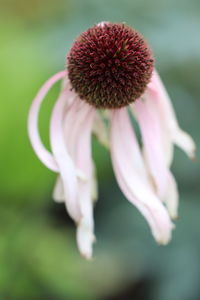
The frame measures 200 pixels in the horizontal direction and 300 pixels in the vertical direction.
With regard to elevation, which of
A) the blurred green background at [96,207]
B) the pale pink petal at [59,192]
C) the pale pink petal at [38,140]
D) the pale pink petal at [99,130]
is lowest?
the blurred green background at [96,207]

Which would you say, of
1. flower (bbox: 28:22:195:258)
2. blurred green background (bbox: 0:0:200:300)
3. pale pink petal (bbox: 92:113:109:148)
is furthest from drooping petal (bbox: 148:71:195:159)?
blurred green background (bbox: 0:0:200:300)

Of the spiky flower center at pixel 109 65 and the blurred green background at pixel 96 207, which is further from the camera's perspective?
the blurred green background at pixel 96 207

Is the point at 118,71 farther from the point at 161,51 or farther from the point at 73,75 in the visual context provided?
the point at 161,51

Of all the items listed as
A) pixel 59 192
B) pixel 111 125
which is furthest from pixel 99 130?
pixel 59 192

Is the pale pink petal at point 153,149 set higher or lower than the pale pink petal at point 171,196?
higher

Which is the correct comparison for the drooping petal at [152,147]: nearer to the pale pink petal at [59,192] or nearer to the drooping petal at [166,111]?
the drooping petal at [166,111]

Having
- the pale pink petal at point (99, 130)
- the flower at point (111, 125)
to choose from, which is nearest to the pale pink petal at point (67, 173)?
the flower at point (111, 125)

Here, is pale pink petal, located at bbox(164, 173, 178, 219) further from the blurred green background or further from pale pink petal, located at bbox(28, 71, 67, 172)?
the blurred green background
